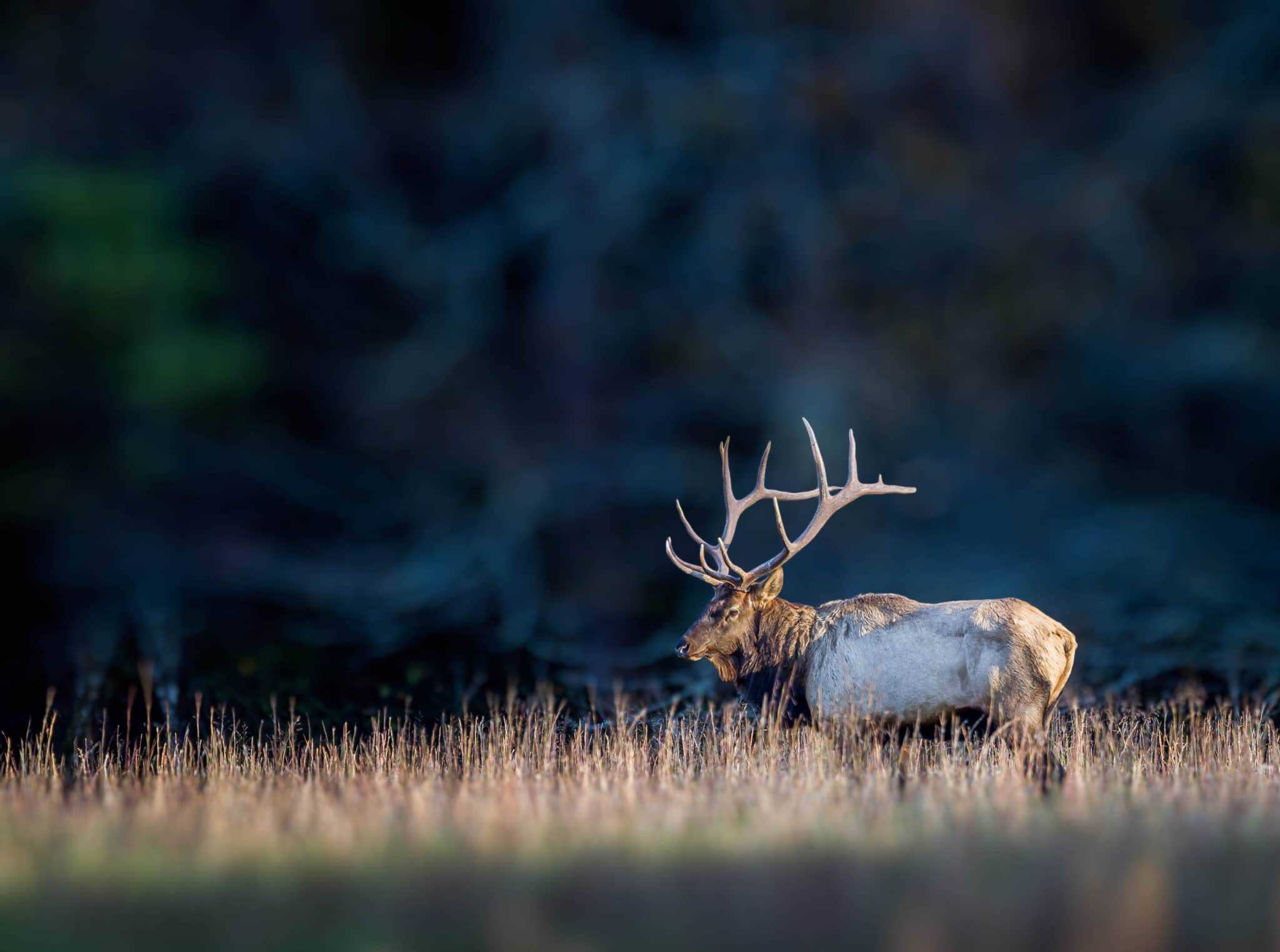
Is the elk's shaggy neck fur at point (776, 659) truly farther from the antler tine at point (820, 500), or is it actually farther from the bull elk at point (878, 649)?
the antler tine at point (820, 500)

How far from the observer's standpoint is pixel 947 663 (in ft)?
19.3

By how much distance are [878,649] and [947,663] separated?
1.00 feet

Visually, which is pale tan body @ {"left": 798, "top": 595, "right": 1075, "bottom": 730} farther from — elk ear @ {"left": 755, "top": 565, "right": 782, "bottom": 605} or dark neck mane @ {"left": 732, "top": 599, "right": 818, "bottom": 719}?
elk ear @ {"left": 755, "top": 565, "right": 782, "bottom": 605}

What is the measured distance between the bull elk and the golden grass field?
6.7 inches

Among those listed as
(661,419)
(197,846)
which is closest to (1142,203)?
(661,419)

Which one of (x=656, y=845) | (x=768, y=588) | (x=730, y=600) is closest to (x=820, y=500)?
(x=768, y=588)

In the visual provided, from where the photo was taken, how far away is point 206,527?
13242 millimetres

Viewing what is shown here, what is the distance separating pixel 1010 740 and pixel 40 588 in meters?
9.28

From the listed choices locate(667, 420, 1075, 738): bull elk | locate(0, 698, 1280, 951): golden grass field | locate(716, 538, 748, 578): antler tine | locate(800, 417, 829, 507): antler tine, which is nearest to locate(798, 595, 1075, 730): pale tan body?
locate(667, 420, 1075, 738): bull elk

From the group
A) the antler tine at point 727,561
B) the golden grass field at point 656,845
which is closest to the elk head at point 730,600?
the antler tine at point 727,561

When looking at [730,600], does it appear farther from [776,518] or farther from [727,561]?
[776,518]

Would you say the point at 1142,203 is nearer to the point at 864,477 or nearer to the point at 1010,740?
the point at 864,477

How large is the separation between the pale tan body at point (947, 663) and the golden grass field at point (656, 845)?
150mm

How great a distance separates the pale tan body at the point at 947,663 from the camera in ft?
19.0
